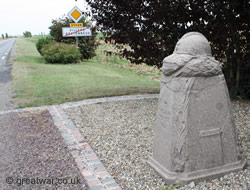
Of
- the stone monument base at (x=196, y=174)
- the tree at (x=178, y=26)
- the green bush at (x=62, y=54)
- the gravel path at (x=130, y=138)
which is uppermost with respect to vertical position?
the tree at (x=178, y=26)

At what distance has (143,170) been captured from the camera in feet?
11.5

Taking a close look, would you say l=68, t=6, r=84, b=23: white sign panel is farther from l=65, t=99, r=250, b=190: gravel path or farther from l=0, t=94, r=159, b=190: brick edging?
l=65, t=99, r=250, b=190: gravel path

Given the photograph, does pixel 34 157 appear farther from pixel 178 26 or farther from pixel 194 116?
pixel 178 26

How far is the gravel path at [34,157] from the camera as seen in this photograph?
3.30m

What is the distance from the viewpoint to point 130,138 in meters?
4.60

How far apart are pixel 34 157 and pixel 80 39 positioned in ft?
53.7

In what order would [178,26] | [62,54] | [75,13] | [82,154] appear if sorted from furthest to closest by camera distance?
[62,54] → [75,13] → [178,26] → [82,154]

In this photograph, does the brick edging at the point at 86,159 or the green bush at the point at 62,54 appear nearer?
the brick edging at the point at 86,159

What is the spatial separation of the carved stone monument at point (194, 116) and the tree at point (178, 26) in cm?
314

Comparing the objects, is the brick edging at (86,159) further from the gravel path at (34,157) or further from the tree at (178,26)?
the tree at (178,26)

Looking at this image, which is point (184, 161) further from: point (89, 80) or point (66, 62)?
point (66, 62)

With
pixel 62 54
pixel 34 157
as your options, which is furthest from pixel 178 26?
pixel 62 54

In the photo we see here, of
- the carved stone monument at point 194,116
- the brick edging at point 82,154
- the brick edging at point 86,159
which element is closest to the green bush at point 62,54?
the brick edging at point 82,154

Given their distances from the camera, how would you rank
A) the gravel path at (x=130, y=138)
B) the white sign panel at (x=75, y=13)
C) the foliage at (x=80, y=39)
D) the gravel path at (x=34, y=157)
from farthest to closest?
the foliage at (x=80, y=39), the white sign panel at (x=75, y=13), the gravel path at (x=34, y=157), the gravel path at (x=130, y=138)
